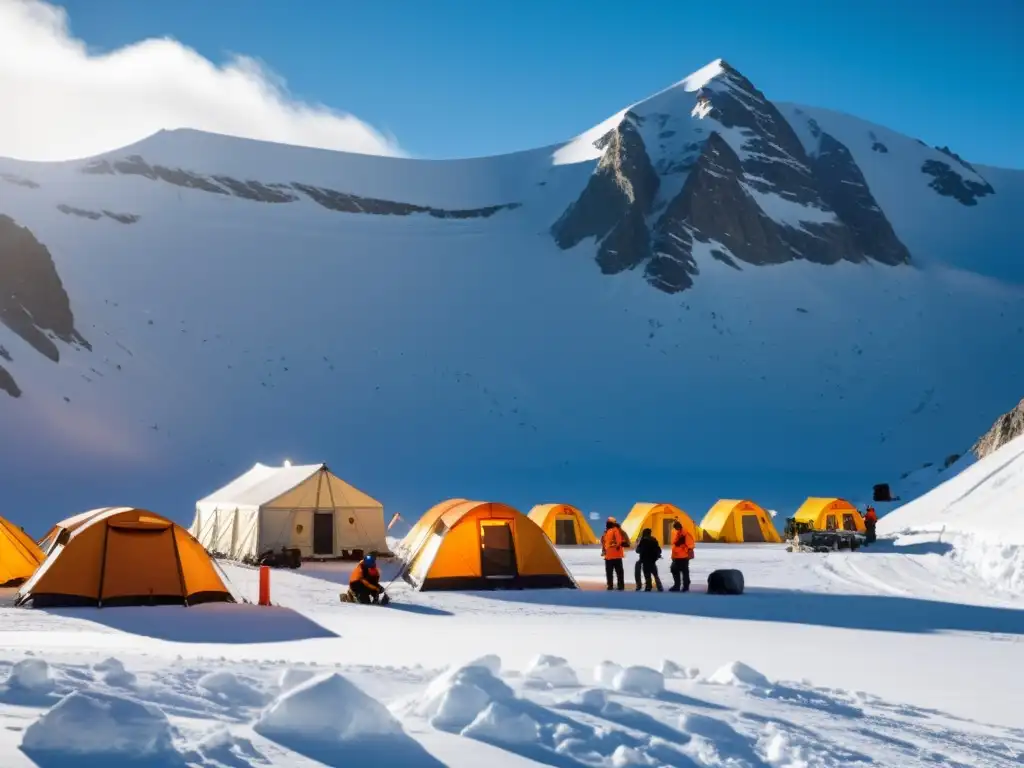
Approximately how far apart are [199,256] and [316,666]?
67792 millimetres

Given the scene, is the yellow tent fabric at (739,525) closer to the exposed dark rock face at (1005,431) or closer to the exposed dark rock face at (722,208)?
the exposed dark rock face at (1005,431)

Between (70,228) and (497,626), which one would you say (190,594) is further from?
(70,228)

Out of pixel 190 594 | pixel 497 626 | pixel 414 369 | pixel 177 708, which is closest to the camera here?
pixel 177 708

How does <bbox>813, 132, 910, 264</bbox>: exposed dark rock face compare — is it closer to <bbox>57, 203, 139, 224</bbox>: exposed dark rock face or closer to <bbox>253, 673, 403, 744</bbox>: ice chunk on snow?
<bbox>57, 203, 139, 224</bbox>: exposed dark rock face

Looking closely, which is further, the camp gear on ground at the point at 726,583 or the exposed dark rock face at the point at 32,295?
the exposed dark rock face at the point at 32,295

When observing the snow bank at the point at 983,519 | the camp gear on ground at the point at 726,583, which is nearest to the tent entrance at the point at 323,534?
the camp gear on ground at the point at 726,583

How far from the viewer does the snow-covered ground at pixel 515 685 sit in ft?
21.1

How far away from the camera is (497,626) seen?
46.7 feet

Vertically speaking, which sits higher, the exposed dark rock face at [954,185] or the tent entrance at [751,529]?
the exposed dark rock face at [954,185]

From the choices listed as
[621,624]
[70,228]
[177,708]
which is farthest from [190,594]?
[70,228]

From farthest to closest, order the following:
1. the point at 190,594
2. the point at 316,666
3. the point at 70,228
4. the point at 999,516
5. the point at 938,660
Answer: the point at 70,228 < the point at 999,516 < the point at 190,594 < the point at 938,660 < the point at 316,666

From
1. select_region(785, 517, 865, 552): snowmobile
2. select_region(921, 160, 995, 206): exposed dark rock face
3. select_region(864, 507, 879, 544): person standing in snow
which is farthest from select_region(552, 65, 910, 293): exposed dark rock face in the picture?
select_region(785, 517, 865, 552): snowmobile

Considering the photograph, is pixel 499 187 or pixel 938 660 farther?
pixel 499 187

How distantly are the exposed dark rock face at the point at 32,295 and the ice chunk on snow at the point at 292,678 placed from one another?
4957 centimetres
